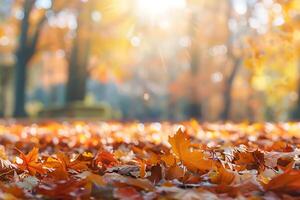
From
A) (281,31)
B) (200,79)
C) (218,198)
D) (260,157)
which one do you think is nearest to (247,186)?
(218,198)

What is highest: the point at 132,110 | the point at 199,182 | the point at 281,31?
the point at 281,31

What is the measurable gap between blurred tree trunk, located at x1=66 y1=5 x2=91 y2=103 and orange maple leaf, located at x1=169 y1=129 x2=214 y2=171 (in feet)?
57.7

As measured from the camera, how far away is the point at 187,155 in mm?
2475

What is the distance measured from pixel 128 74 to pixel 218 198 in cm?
2911

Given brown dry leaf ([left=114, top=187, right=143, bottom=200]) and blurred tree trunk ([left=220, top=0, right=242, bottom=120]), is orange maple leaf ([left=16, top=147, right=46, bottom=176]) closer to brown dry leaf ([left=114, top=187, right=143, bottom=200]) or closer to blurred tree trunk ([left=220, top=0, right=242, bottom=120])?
brown dry leaf ([left=114, top=187, right=143, bottom=200])

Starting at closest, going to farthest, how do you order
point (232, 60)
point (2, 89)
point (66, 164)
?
point (66, 164)
point (232, 60)
point (2, 89)

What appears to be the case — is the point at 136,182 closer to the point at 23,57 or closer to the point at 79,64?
the point at 79,64

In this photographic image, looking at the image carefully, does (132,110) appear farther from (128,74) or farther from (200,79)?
(200,79)

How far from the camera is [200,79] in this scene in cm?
2602

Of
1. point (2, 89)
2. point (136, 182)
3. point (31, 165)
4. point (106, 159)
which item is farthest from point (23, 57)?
point (136, 182)

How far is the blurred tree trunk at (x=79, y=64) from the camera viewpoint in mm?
19797

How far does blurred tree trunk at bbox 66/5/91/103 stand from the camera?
1980 cm

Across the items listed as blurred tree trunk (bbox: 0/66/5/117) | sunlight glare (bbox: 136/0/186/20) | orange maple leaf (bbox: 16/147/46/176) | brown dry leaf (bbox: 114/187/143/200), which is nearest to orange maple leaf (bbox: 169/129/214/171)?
brown dry leaf (bbox: 114/187/143/200)

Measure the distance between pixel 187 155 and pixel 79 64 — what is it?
697 inches
